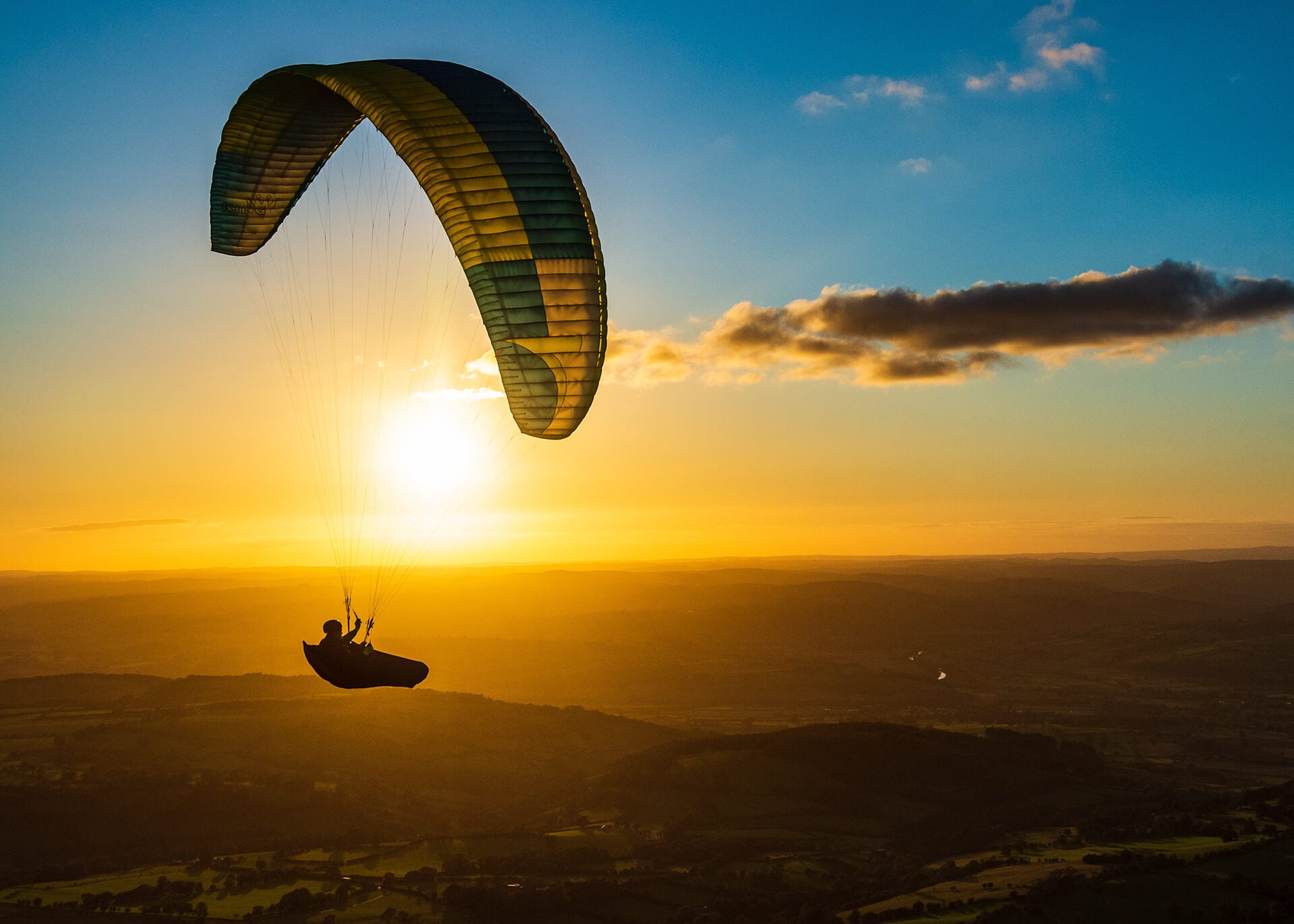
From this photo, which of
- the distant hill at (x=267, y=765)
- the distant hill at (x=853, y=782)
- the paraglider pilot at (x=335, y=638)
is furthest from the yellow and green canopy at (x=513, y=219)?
the distant hill at (x=267, y=765)

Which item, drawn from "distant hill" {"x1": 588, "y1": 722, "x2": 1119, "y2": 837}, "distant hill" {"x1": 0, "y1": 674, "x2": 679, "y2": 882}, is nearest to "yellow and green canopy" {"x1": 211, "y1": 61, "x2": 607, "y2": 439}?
"distant hill" {"x1": 588, "y1": 722, "x2": 1119, "y2": 837}

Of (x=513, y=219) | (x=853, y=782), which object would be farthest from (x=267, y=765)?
(x=513, y=219)

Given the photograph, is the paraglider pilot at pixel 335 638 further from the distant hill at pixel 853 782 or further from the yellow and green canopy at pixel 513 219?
the distant hill at pixel 853 782

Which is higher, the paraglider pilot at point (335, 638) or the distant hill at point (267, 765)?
the paraglider pilot at point (335, 638)

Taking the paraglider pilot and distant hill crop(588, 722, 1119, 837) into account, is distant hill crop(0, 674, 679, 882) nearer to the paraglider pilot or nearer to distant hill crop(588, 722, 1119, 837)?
distant hill crop(588, 722, 1119, 837)

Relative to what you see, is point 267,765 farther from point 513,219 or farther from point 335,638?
point 513,219

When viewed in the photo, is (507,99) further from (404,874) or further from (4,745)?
(4,745)

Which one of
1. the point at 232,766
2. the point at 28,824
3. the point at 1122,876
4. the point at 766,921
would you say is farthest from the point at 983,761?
the point at 28,824

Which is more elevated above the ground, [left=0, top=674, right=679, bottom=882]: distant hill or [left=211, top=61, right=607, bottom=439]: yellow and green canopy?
[left=211, top=61, right=607, bottom=439]: yellow and green canopy
